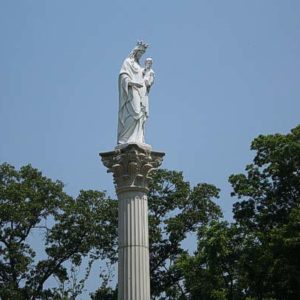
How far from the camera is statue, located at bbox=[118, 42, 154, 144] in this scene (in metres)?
17.2

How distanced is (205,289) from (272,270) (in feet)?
14.3

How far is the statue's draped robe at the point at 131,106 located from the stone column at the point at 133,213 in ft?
1.64

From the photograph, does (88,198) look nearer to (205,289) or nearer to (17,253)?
(17,253)

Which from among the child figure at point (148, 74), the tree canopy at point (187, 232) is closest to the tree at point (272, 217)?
the tree canopy at point (187, 232)

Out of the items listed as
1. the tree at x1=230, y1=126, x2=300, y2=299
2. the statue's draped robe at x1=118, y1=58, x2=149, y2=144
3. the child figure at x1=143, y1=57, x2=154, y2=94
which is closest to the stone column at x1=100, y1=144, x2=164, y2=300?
the statue's draped robe at x1=118, y1=58, x2=149, y2=144

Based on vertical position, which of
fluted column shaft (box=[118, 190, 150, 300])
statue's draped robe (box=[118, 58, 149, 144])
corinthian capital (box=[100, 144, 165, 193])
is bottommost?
fluted column shaft (box=[118, 190, 150, 300])

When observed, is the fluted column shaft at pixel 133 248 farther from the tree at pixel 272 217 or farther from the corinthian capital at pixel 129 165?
the tree at pixel 272 217

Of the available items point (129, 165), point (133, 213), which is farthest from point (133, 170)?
point (133, 213)

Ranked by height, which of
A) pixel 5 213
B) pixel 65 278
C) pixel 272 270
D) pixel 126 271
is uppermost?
pixel 5 213

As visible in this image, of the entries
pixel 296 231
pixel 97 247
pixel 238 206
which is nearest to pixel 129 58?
pixel 296 231

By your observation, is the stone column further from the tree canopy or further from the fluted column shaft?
the tree canopy

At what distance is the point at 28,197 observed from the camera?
121 ft

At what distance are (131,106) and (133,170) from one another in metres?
1.89

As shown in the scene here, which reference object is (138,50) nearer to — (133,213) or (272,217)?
(133,213)
